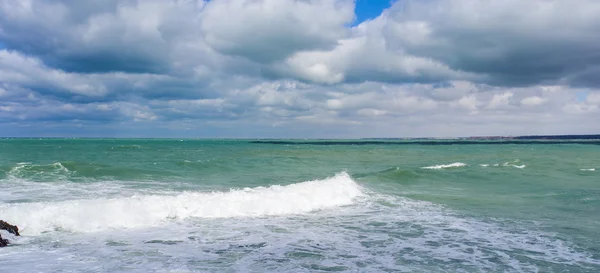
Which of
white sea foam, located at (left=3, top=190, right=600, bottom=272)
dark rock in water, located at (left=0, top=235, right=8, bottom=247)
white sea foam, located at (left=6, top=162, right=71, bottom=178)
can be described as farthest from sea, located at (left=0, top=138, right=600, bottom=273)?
white sea foam, located at (left=6, top=162, right=71, bottom=178)

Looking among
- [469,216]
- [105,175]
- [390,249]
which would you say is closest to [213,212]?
[390,249]

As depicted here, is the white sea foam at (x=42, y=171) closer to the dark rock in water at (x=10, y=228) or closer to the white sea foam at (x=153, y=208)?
the white sea foam at (x=153, y=208)

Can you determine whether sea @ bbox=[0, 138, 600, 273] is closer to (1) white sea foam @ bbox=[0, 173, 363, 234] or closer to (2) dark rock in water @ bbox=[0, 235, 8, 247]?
(1) white sea foam @ bbox=[0, 173, 363, 234]

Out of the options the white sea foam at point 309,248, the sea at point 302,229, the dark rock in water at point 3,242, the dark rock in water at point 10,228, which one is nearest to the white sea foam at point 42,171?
the sea at point 302,229

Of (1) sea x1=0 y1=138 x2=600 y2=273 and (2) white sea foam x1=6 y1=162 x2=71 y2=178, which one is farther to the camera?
(2) white sea foam x1=6 y1=162 x2=71 y2=178

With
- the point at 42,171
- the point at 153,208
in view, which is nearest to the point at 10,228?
the point at 153,208

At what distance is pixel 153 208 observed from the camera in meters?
13.4

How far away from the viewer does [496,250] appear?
9484mm

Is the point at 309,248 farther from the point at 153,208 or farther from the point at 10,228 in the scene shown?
the point at 10,228

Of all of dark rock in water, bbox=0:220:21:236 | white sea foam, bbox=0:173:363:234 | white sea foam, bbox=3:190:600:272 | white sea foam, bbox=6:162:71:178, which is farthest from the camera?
white sea foam, bbox=6:162:71:178

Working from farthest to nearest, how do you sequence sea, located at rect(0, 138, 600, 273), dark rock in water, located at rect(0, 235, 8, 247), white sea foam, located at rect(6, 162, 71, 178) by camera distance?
white sea foam, located at rect(6, 162, 71, 178)
dark rock in water, located at rect(0, 235, 8, 247)
sea, located at rect(0, 138, 600, 273)

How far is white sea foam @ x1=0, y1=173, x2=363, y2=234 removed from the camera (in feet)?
38.4

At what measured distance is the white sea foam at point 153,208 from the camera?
11.7 m

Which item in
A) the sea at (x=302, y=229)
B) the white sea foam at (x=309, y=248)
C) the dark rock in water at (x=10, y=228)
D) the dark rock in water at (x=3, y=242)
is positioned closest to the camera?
the white sea foam at (x=309, y=248)
